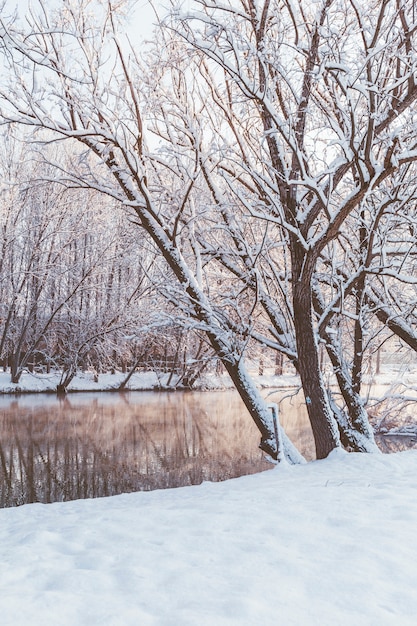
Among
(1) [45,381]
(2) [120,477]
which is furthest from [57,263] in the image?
(2) [120,477]

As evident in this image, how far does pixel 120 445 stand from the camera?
13352mm

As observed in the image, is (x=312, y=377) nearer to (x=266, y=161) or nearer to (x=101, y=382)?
(x=266, y=161)

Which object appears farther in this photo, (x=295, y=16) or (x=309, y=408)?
(x=309, y=408)

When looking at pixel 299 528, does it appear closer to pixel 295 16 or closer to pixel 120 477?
pixel 295 16

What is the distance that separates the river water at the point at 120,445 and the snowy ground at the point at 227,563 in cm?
554

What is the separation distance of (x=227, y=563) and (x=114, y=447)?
10700 millimetres

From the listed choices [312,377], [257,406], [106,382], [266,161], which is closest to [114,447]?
[257,406]

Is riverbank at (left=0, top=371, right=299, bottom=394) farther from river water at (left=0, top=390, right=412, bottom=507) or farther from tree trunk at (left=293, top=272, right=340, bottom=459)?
tree trunk at (left=293, top=272, right=340, bottom=459)

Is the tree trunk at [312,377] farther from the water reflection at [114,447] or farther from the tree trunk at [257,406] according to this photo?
the water reflection at [114,447]

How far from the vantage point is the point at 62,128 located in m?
7.41

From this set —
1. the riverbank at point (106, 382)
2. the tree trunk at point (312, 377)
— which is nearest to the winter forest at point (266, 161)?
the tree trunk at point (312, 377)

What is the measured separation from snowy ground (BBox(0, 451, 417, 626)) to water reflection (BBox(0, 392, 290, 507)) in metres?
5.51

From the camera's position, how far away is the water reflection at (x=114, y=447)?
10.0 metres

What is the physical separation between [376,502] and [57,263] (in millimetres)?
22799
